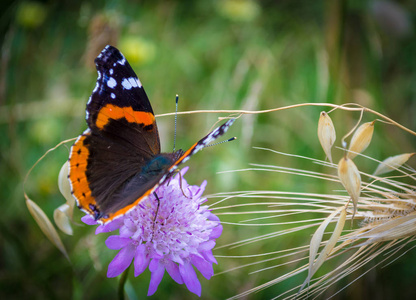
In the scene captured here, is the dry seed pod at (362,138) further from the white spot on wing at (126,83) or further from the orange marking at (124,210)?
the white spot on wing at (126,83)

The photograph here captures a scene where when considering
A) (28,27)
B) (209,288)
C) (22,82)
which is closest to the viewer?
(209,288)

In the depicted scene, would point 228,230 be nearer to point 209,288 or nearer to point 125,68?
point 209,288

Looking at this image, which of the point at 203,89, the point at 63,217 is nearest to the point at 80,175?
the point at 63,217

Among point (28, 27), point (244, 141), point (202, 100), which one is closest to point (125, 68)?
point (244, 141)

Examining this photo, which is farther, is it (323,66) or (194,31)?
(194,31)

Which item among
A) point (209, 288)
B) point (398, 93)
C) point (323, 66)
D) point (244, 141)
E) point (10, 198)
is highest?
point (323, 66)

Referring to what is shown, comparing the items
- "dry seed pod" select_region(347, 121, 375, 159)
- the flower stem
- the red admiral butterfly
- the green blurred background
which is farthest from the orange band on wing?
"dry seed pod" select_region(347, 121, 375, 159)

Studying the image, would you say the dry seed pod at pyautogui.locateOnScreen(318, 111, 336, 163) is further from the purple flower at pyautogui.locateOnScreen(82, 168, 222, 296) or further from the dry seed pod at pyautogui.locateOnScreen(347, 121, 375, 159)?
the purple flower at pyautogui.locateOnScreen(82, 168, 222, 296)

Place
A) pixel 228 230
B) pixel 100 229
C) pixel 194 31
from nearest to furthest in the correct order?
pixel 100 229 → pixel 228 230 → pixel 194 31
